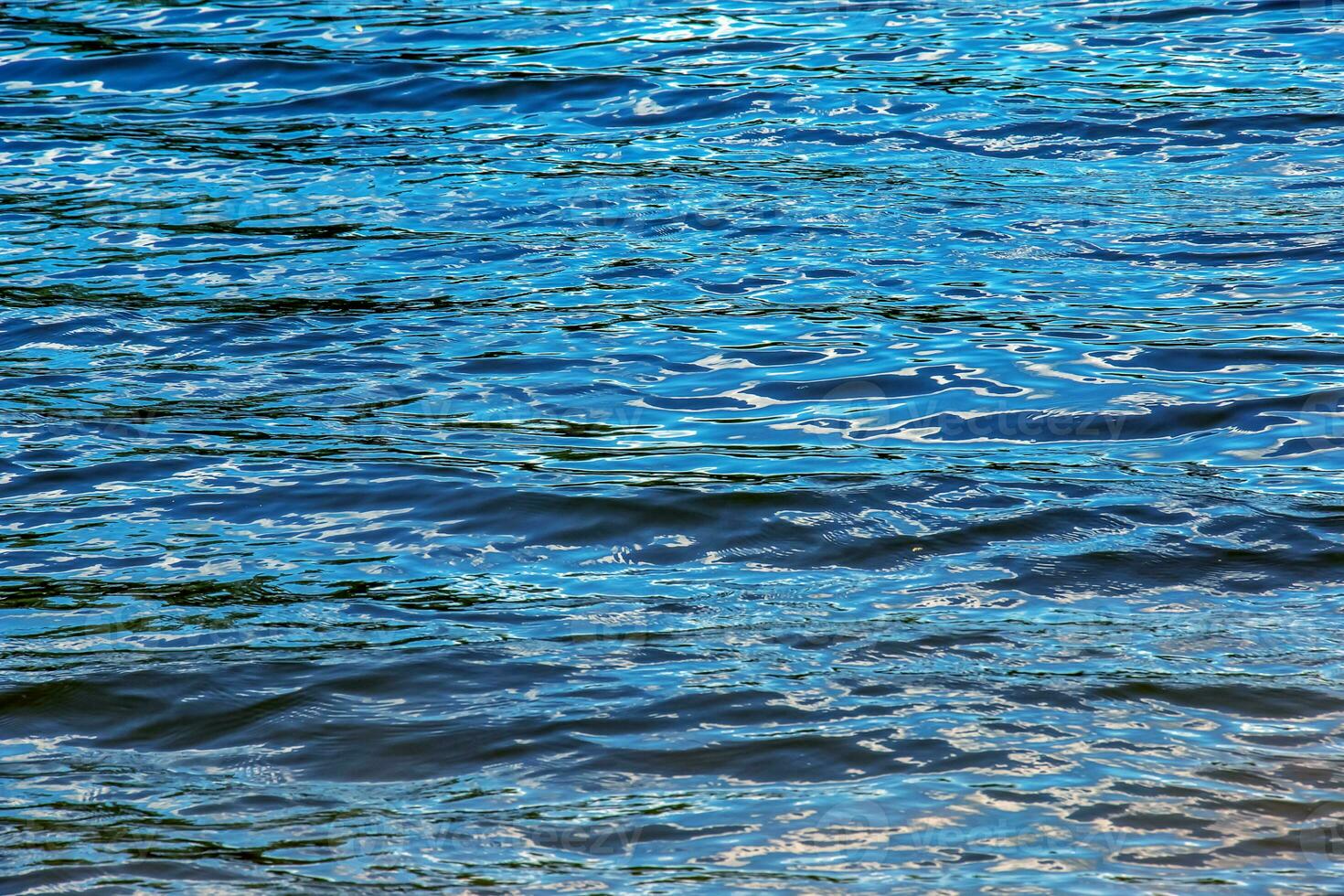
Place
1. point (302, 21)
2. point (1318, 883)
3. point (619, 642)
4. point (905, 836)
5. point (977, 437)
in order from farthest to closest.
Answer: point (302, 21) < point (977, 437) < point (619, 642) < point (905, 836) < point (1318, 883)

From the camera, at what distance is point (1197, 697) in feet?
13.3

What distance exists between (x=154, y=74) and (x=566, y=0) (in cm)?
370

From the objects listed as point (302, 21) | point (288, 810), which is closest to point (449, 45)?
point (302, 21)

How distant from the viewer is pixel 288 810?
3.73 m

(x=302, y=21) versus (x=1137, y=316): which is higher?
(x=302, y=21)

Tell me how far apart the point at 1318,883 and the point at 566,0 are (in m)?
12.2

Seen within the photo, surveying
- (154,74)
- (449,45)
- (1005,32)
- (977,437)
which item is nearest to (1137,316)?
(977,437)

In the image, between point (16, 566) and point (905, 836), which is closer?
point (905, 836)

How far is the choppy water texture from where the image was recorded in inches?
144

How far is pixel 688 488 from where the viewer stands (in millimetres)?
5523

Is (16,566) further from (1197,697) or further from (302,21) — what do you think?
(302,21)

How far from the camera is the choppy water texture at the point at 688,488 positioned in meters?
3.67

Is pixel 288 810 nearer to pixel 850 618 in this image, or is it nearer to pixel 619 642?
pixel 619 642

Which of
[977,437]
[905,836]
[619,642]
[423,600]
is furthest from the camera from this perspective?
[977,437]
